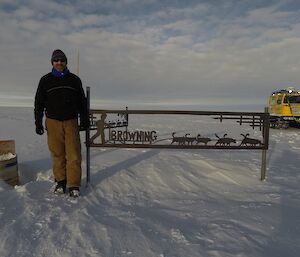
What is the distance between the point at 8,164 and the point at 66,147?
4.96ft

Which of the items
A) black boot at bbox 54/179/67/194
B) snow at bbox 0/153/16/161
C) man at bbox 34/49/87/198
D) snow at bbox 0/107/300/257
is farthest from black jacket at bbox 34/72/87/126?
snow at bbox 0/153/16/161

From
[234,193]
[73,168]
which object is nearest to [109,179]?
[73,168]

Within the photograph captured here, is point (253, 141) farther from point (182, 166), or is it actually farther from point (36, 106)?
point (36, 106)

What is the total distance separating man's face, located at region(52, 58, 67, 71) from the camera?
14.8 feet

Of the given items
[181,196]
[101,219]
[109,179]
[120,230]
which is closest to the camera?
[120,230]

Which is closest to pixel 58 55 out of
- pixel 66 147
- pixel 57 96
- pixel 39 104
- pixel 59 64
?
pixel 59 64

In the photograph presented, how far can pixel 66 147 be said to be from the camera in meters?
4.70

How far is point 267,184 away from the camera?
5809 millimetres

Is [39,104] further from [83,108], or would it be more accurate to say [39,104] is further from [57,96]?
[83,108]

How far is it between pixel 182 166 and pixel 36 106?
3344 mm

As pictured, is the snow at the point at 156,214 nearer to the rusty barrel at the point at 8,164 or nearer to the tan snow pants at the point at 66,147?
the tan snow pants at the point at 66,147

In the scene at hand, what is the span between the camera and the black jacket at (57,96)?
15.0ft

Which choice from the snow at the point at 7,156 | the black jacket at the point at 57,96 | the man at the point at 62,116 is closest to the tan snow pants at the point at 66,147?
the man at the point at 62,116

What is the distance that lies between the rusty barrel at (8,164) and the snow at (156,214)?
1.69ft
